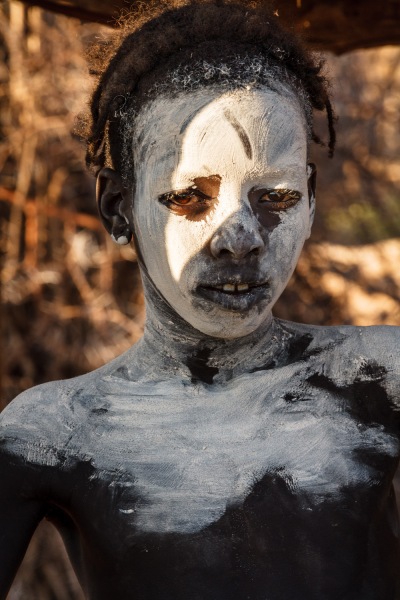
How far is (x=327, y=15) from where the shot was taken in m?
2.42

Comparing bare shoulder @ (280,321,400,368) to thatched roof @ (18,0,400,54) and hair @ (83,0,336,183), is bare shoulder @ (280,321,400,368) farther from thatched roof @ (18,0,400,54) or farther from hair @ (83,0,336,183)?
thatched roof @ (18,0,400,54)

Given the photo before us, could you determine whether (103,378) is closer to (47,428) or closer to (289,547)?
(47,428)

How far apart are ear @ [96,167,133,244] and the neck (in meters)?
0.11

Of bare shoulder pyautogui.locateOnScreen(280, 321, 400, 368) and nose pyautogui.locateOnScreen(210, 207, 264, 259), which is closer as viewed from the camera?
nose pyautogui.locateOnScreen(210, 207, 264, 259)

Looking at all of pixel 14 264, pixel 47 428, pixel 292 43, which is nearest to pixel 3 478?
pixel 47 428

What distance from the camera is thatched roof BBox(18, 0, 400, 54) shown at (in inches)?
94.3

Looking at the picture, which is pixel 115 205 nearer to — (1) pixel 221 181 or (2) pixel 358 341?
(1) pixel 221 181

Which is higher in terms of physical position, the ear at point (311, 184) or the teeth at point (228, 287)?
the ear at point (311, 184)

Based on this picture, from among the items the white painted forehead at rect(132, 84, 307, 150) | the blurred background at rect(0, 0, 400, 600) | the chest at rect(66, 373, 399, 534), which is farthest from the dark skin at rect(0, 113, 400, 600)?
the blurred background at rect(0, 0, 400, 600)

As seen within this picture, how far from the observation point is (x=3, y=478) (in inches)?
74.4

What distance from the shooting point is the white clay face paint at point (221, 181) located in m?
1.81

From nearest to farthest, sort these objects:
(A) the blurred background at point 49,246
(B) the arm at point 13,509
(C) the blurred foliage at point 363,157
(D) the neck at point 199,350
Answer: (B) the arm at point 13,509
(D) the neck at point 199,350
(A) the blurred background at point 49,246
(C) the blurred foliage at point 363,157

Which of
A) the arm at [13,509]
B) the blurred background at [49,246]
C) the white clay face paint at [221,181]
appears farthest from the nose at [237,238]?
the blurred background at [49,246]

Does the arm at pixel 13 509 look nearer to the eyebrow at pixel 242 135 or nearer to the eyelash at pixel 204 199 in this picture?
the eyelash at pixel 204 199
